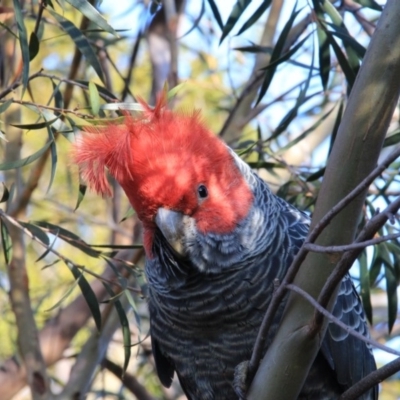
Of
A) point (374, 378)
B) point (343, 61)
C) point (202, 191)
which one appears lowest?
point (374, 378)

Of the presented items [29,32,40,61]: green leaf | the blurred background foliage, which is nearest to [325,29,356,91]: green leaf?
the blurred background foliage

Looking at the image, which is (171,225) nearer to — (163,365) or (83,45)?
(83,45)

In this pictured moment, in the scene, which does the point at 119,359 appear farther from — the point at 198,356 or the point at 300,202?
the point at 198,356

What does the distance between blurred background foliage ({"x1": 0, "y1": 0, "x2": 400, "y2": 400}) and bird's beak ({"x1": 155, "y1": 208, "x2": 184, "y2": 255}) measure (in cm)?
45

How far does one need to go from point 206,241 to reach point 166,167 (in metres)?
0.32

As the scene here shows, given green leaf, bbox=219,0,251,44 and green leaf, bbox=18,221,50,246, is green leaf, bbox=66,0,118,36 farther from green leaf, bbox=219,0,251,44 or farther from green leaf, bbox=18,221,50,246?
green leaf, bbox=18,221,50,246

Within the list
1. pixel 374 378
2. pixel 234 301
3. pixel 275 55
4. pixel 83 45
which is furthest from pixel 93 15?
pixel 374 378

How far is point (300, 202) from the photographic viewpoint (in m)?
4.07

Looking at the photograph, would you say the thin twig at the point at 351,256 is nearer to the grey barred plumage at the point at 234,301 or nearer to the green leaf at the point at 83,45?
the grey barred plumage at the point at 234,301

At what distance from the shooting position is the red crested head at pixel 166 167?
2.61m

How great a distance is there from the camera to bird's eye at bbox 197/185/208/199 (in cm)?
271

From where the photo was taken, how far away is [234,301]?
111 inches

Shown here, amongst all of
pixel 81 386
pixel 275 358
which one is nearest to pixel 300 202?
pixel 81 386

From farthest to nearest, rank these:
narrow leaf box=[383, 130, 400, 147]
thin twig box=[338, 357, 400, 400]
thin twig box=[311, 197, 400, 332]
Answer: narrow leaf box=[383, 130, 400, 147]
thin twig box=[338, 357, 400, 400]
thin twig box=[311, 197, 400, 332]
